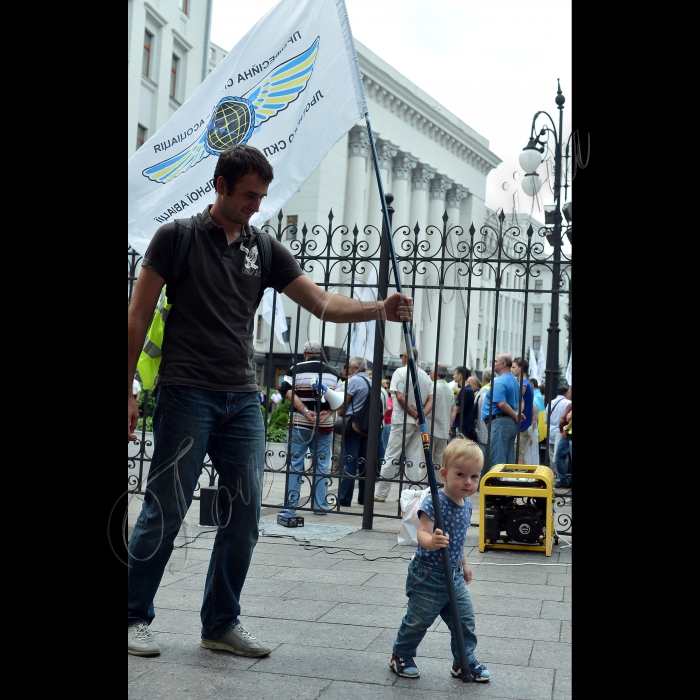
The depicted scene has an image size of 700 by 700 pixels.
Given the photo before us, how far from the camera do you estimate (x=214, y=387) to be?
318 cm

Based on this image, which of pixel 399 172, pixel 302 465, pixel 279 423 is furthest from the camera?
pixel 399 172

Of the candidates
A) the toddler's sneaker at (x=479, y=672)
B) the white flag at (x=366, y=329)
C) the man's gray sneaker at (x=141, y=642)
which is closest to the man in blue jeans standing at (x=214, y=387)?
the man's gray sneaker at (x=141, y=642)

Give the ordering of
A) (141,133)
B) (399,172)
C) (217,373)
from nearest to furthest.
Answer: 1. (217,373)
2. (141,133)
3. (399,172)

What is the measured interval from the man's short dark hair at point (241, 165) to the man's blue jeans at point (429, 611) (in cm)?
159

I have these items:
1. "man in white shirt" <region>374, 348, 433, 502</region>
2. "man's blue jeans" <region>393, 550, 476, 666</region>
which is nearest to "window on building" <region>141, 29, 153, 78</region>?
"man in white shirt" <region>374, 348, 433, 502</region>

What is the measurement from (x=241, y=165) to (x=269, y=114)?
120cm

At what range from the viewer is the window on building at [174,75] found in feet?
89.2

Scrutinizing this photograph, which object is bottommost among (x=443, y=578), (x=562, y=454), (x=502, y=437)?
(x=562, y=454)

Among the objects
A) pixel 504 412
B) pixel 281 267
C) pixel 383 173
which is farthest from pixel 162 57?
pixel 281 267

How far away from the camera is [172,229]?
3.19 m

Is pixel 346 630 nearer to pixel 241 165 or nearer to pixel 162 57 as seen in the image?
pixel 241 165

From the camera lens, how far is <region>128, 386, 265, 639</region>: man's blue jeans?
3.14 meters
